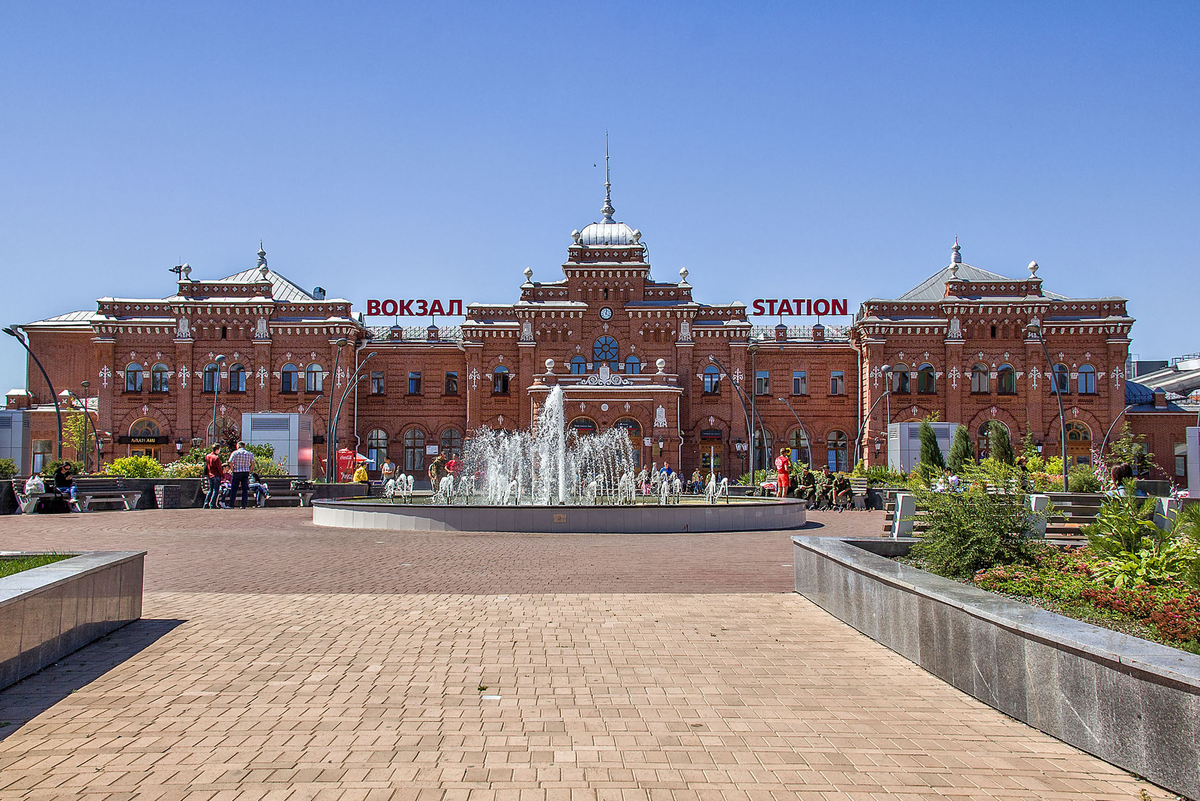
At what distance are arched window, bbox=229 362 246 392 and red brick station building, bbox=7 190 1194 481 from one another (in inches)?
3.0

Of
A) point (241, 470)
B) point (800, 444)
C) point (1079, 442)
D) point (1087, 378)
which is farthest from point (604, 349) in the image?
point (241, 470)

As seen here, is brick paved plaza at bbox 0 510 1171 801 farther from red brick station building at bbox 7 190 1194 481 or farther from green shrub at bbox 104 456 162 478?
red brick station building at bbox 7 190 1194 481

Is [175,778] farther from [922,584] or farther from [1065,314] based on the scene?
[1065,314]

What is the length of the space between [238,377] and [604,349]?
1997 cm

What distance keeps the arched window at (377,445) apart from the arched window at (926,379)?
2953 cm

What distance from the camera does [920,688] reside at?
244 inches

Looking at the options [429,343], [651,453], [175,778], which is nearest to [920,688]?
[175,778]

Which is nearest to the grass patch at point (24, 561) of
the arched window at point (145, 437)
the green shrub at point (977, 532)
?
the green shrub at point (977, 532)

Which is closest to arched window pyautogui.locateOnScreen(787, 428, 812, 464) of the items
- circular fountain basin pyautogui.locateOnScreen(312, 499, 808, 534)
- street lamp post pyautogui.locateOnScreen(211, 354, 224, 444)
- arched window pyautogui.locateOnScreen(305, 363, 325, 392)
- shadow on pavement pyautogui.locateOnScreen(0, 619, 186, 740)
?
arched window pyautogui.locateOnScreen(305, 363, 325, 392)

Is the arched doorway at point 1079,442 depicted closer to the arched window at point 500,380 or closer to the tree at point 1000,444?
the tree at point 1000,444

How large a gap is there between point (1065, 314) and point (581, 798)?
50.3 m

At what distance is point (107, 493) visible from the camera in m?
25.9

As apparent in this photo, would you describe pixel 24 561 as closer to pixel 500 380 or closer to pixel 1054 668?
pixel 1054 668

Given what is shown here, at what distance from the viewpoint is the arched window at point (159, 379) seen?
47750mm
